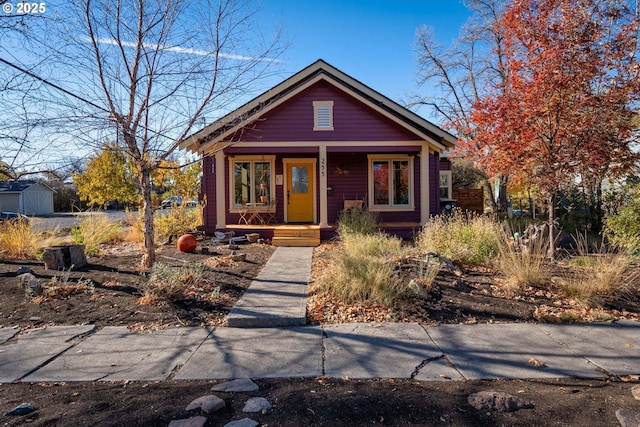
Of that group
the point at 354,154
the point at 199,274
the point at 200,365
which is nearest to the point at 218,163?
the point at 354,154

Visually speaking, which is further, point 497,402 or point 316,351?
point 316,351

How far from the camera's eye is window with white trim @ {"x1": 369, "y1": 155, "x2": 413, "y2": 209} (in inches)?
553

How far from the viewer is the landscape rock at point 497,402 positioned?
266 cm

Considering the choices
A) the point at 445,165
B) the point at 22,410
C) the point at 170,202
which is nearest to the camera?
the point at 22,410

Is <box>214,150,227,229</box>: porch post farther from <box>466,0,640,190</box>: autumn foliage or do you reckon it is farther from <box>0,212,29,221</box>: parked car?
<box>466,0,640,190</box>: autumn foliage

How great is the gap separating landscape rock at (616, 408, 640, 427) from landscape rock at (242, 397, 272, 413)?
2272mm

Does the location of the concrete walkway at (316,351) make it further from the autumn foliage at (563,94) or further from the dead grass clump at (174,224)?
Answer: the dead grass clump at (174,224)

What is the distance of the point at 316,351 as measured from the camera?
3.84 meters

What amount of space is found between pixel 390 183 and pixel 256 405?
12.0 metres

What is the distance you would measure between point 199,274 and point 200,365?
2.62 m

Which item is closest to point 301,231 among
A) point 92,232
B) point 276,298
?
point 92,232

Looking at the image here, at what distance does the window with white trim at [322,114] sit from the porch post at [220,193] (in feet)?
10.5

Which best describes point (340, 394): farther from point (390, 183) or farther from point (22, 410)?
point (390, 183)

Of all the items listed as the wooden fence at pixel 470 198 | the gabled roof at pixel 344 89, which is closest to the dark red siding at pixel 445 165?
the wooden fence at pixel 470 198
